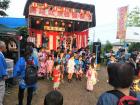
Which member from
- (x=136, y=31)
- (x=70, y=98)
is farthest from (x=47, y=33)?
(x=70, y=98)

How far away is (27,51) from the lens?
25.1ft

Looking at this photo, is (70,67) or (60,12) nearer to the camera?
(70,67)

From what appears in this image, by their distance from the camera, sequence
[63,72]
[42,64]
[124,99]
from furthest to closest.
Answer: [63,72] → [42,64] → [124,99]

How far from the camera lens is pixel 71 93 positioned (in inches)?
460

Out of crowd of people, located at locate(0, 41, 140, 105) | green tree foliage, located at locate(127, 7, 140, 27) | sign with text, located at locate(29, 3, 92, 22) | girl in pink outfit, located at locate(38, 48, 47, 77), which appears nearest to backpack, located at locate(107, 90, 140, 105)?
crowd of people, located at locate(0, 41, 140, 105)

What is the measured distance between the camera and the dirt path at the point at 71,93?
33.6 feet

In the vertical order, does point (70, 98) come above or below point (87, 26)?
below

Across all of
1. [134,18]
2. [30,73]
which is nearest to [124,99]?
[30,73]

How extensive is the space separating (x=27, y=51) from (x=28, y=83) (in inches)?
32.1

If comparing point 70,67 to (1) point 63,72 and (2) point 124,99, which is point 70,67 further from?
(2) point 124,99

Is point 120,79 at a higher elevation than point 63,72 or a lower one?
higher

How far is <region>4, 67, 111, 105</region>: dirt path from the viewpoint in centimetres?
1025

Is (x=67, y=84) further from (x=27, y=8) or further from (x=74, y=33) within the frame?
(x=74, y=33)

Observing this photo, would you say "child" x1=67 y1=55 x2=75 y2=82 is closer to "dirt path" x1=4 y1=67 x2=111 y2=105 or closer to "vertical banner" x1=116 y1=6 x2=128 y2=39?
"dirt path" x1=4 y1=67 x2=111 y2=105
